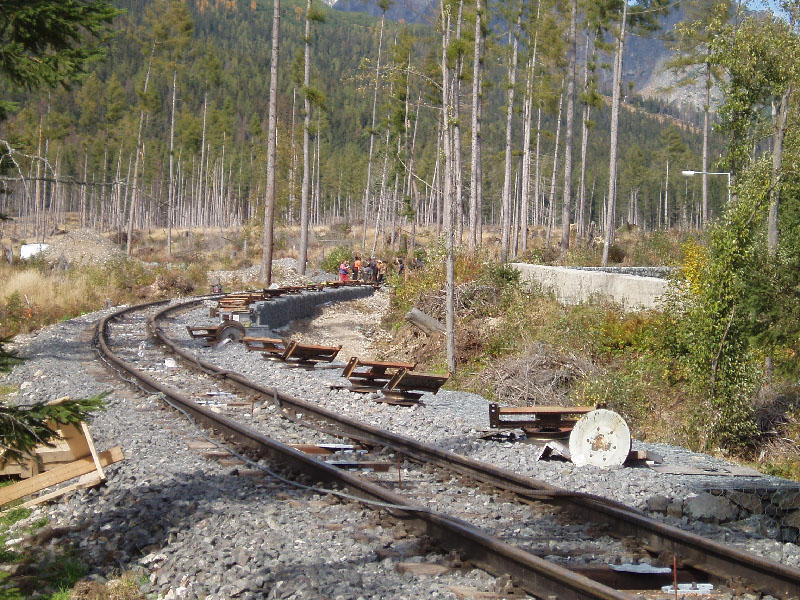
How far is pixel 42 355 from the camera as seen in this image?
52.1ft

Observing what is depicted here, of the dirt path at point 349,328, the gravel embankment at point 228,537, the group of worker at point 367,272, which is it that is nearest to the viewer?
the gravel embankment at point 228,537

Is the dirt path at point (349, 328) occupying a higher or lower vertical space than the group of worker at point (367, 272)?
lower

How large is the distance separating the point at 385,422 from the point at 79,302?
2044cm

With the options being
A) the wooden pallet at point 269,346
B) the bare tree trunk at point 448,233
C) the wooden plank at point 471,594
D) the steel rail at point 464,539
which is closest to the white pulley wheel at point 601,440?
the steel rail at point 464,539

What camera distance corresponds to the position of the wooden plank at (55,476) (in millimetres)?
6668

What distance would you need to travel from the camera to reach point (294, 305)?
27.7m

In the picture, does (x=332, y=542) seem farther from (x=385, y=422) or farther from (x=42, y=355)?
(x=42, y=355)

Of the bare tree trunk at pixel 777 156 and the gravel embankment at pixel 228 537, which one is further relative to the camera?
the bare tree trunk at pixel 777 156

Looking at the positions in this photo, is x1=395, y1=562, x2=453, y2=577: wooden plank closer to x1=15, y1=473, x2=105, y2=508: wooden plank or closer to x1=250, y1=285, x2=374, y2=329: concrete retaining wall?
x1=15, y1=473, x2=105, y2=508: wooden plank

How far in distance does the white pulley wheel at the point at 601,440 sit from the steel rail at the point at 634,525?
56.7 inches

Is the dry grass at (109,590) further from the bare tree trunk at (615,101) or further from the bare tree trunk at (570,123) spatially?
the bare tree trunk at (570,123)

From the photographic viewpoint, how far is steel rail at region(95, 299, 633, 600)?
14.8ft

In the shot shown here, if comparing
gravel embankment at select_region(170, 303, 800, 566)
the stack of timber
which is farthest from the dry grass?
gravel embankment at select_region(170, 303, 800, 566)

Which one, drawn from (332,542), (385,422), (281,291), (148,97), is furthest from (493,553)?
(148,97)
